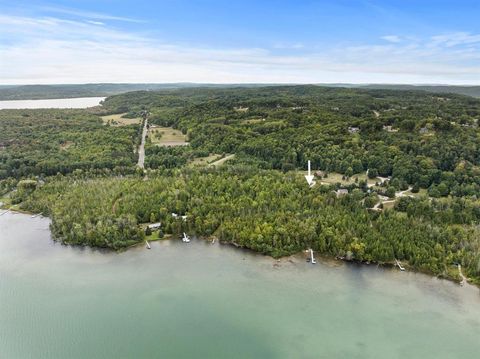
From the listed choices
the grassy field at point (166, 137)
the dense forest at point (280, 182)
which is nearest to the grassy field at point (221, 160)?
the dense forest at point (280, 182)

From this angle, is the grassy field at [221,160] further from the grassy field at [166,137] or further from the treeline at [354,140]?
the grassy field at [166,137]

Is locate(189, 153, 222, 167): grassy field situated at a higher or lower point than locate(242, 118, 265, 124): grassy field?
lower

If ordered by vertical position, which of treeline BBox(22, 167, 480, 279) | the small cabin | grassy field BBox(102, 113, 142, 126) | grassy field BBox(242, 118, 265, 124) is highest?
grassy field BBox(242, 118, 265, 124)

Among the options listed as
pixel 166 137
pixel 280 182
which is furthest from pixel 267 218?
pixel 166 137

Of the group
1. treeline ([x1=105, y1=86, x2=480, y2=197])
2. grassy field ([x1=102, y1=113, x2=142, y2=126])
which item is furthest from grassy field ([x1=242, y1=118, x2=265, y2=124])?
grassy field ([x1=102, y1=113, x2=142, y2=126])

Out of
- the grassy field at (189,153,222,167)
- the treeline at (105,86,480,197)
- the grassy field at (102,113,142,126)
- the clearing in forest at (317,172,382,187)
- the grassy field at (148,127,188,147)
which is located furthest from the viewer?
the grassy field at (102,113,142,126)

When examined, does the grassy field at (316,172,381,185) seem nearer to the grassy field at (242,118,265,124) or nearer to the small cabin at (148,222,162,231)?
the small cabin at (148,222,162,231)

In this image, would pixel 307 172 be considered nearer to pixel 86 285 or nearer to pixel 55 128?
pixel 86 285
